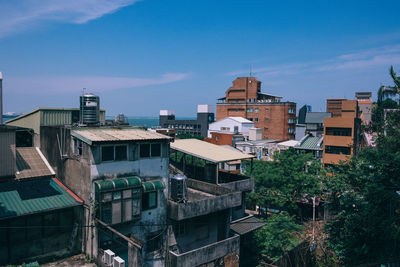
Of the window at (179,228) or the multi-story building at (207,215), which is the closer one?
the multi-story building at (207,215)

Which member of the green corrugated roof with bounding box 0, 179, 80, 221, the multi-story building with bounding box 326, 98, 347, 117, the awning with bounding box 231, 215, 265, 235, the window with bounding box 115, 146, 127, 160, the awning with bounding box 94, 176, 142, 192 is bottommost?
the awning with bounding box 231, 215, 265, 235

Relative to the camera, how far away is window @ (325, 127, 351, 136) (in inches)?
1934

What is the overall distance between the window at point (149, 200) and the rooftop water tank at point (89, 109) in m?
7.65

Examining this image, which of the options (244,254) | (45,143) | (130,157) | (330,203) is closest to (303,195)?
(244,254)

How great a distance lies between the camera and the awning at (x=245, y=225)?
28.8 meters

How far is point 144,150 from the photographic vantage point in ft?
72.8

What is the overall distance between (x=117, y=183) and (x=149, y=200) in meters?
3.25

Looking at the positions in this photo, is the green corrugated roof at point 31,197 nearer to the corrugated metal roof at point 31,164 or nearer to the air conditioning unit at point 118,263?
the corrugated metal roof at point 31,164

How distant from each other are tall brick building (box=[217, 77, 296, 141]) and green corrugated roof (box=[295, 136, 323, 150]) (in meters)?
29.3

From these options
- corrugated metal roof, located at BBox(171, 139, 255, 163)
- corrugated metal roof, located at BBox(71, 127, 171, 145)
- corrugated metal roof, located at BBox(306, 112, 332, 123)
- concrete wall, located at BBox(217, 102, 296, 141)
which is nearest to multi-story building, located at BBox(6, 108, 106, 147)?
corrugated metal roof, located at BBox(71, 127, 171, 145)

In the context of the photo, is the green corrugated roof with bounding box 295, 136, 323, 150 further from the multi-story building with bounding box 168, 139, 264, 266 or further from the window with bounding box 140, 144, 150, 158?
the window with bounding box 140, 144, 150, 158

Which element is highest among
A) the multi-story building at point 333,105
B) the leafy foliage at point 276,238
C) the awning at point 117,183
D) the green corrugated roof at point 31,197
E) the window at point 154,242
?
the multi-story building at point 333,105

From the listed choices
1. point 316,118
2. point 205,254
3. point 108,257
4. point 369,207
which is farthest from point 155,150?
point 316,118

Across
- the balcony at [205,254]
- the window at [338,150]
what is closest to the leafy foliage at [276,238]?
the balcony at [205,254]
